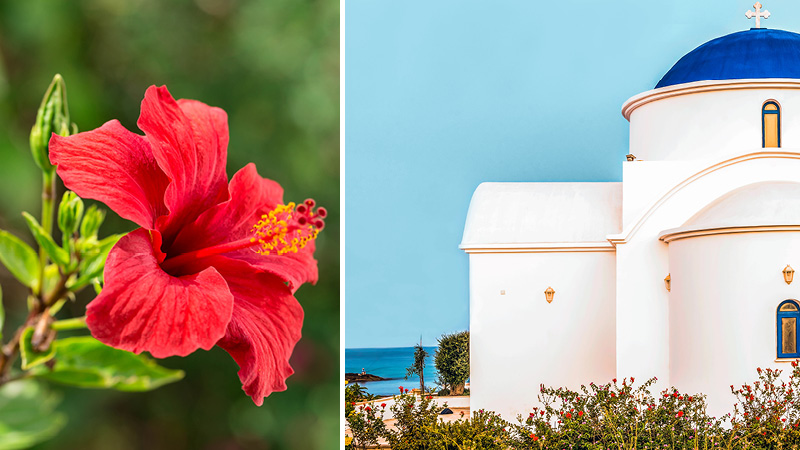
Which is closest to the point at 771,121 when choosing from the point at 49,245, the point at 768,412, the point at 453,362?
the point at 768,412

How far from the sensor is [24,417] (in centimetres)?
37

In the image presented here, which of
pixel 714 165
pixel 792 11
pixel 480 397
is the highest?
pixel 792 11

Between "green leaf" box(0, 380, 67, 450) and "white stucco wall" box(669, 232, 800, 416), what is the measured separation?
29.3 feet

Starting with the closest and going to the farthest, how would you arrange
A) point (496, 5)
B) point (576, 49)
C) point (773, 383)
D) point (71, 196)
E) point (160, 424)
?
point (71, 196)
point (160, 424)
point (773, 383)
point (576, 49)
point (496, 5)

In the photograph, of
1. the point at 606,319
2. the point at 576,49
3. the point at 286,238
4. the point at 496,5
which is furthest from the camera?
the point at 496,5

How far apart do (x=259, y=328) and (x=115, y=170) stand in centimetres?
17

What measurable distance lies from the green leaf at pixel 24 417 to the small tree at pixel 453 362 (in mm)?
19536

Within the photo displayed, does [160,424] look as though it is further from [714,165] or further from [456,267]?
[456,267]

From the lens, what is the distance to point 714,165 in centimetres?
948

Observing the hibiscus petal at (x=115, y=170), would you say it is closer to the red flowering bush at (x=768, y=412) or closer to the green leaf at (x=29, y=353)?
the green leaf at (x=29, y=353)

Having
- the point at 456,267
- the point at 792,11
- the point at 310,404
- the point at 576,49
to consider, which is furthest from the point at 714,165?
the point at 456,267

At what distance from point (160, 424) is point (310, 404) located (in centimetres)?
29

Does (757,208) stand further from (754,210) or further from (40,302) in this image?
(40,302)

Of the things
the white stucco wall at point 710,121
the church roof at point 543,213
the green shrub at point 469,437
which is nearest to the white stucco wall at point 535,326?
the church roof at point 543,213
